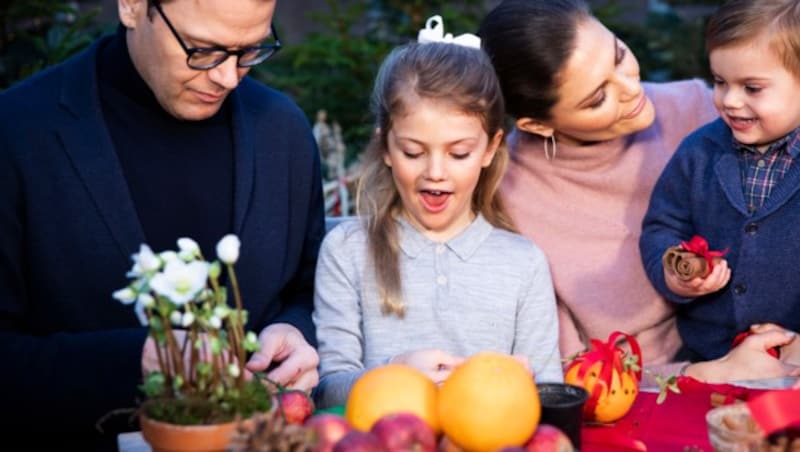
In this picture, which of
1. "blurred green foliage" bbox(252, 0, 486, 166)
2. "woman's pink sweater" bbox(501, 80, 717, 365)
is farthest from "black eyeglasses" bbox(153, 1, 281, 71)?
"blurred green foliage" bbox(252, 0, 486, 166)

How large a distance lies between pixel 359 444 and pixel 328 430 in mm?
139

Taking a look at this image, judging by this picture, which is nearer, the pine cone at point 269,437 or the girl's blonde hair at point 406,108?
the pine cone at point 269,437

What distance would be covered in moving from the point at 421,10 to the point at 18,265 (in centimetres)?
435

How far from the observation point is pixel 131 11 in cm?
284

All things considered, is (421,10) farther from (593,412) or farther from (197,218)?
(593,412)

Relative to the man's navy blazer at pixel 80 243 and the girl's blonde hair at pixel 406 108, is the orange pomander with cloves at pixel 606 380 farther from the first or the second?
the man's navy blazer at pixel 80 243

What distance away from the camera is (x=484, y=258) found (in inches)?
119

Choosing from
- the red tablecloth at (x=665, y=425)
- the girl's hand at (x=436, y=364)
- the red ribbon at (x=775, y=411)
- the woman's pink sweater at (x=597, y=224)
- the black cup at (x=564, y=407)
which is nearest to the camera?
the red ribbon at (x=775, y=411)

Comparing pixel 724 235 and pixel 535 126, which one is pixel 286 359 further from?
pixel 724 235

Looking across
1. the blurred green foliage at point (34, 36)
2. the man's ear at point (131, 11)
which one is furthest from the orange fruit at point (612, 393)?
the blurred green foliage at point (34, 36)

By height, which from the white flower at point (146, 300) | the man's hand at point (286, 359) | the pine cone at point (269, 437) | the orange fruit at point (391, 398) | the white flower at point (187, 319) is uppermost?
the white flower at point (146, 300)

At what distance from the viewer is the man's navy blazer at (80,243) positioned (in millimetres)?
2635

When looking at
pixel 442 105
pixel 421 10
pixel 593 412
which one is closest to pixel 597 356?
pixel 593 412

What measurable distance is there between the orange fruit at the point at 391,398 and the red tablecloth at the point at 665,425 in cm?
47
